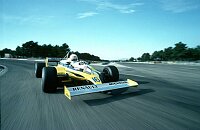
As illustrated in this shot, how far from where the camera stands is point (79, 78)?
708 centimetres

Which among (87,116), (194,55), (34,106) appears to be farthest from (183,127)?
(194,55)

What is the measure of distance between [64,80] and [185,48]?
94591 mm

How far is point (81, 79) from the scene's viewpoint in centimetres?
703

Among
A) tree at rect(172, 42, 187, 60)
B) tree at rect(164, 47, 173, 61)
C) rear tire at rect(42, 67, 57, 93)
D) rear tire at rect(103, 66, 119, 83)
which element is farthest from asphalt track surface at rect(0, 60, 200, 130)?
tree at rect(164, 47, 173, 61)

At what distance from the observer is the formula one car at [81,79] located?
5329mm

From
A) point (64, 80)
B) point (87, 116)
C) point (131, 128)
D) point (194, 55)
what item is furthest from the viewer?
point (194, 55)

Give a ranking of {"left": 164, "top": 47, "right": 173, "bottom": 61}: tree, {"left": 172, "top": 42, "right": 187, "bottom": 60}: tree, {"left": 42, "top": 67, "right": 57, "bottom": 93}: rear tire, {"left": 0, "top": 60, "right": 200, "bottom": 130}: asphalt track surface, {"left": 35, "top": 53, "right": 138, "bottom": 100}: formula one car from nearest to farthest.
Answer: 1. {"left": 0, "top": 60, "right": 200, "bottom": 130}: asphalt track surface
2. {"left": 35, "top": 53, "right": 138, "bottom": 100}: formula one car
3. {"left": 42, "top": 67, "right": 57, "bottom": 93}: rear tire
4. {"left": 172, "top": 42, "right": 187, "bottom": 60}: tree
5. {"left": 164, "top": 47, "right": 173, "bottom": 61}: tree

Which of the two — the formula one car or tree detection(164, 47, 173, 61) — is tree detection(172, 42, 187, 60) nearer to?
tree detection(164, 47, 173, 61)

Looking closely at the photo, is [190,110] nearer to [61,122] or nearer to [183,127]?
[183,127]

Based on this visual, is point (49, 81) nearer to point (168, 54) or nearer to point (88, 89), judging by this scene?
point (88, 89)

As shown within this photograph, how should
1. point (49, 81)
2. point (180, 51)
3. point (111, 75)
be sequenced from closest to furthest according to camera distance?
point (49, 81) < point (111, 75) < point (180, 51)

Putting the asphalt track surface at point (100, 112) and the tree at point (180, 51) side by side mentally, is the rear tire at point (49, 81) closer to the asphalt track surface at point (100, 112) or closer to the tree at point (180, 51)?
the asphalt track surface at point (100, 112)

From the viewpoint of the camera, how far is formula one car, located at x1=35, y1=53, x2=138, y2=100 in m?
5.33

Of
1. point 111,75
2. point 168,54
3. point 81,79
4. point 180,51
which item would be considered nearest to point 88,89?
point 81,79
